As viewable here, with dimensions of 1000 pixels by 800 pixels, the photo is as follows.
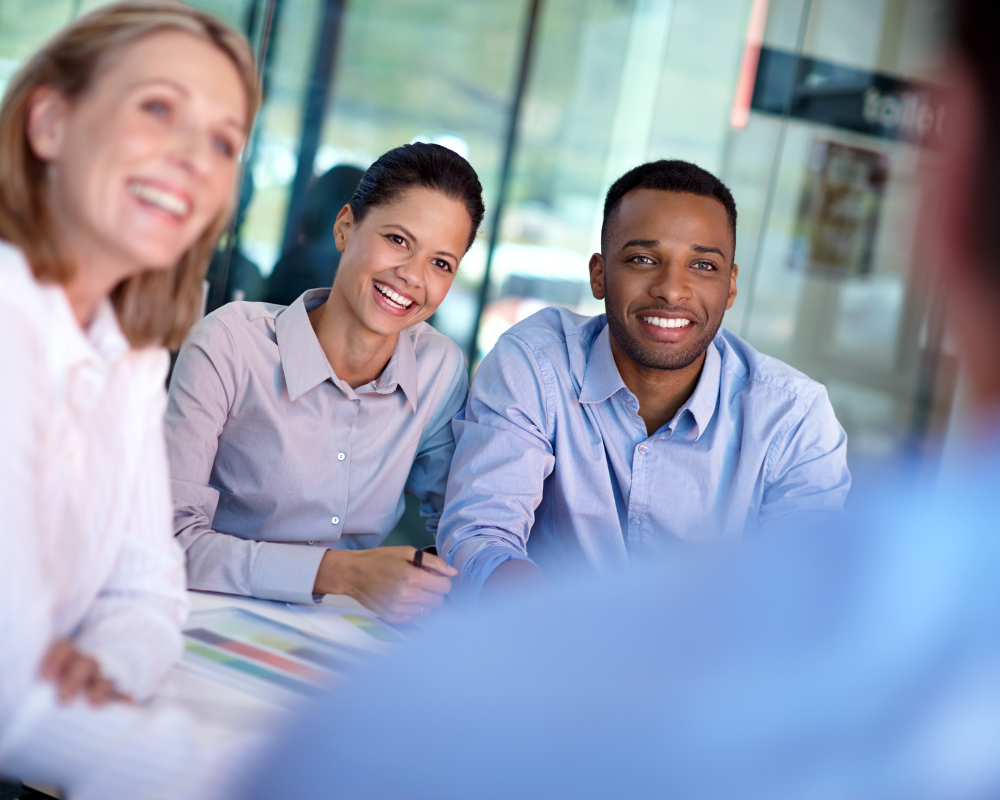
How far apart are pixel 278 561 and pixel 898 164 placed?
4.23m

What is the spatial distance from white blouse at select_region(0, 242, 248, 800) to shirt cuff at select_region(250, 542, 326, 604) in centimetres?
44

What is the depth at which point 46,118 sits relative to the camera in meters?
0.87

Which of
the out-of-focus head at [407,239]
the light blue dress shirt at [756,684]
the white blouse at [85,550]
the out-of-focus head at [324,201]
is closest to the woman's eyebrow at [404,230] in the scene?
the out-of-focus head at [407,239]

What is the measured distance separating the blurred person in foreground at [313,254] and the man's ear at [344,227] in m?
1.88

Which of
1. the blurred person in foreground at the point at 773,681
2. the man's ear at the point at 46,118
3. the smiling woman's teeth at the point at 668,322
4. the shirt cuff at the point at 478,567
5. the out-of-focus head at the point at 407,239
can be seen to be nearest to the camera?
the blurred person in foreground at the point at 773,681

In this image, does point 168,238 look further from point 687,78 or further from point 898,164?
point 898,164

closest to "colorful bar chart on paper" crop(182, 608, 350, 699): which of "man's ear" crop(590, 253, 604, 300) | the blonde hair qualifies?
the blonde hair

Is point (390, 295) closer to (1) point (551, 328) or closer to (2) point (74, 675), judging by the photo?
(1) point (551, 328)

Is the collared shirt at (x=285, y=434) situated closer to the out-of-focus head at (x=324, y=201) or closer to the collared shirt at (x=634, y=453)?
the collared shirt at (x=634, y=453)

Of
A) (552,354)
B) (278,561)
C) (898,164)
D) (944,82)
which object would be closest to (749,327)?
(898,164)

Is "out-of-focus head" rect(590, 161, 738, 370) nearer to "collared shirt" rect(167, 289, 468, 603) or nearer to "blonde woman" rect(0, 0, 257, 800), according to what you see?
"collared shirt" rect(167, 289, 468, 603)

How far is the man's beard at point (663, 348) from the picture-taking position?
6.42 ft

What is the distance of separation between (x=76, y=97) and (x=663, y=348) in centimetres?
133

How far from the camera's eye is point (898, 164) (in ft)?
15.2
